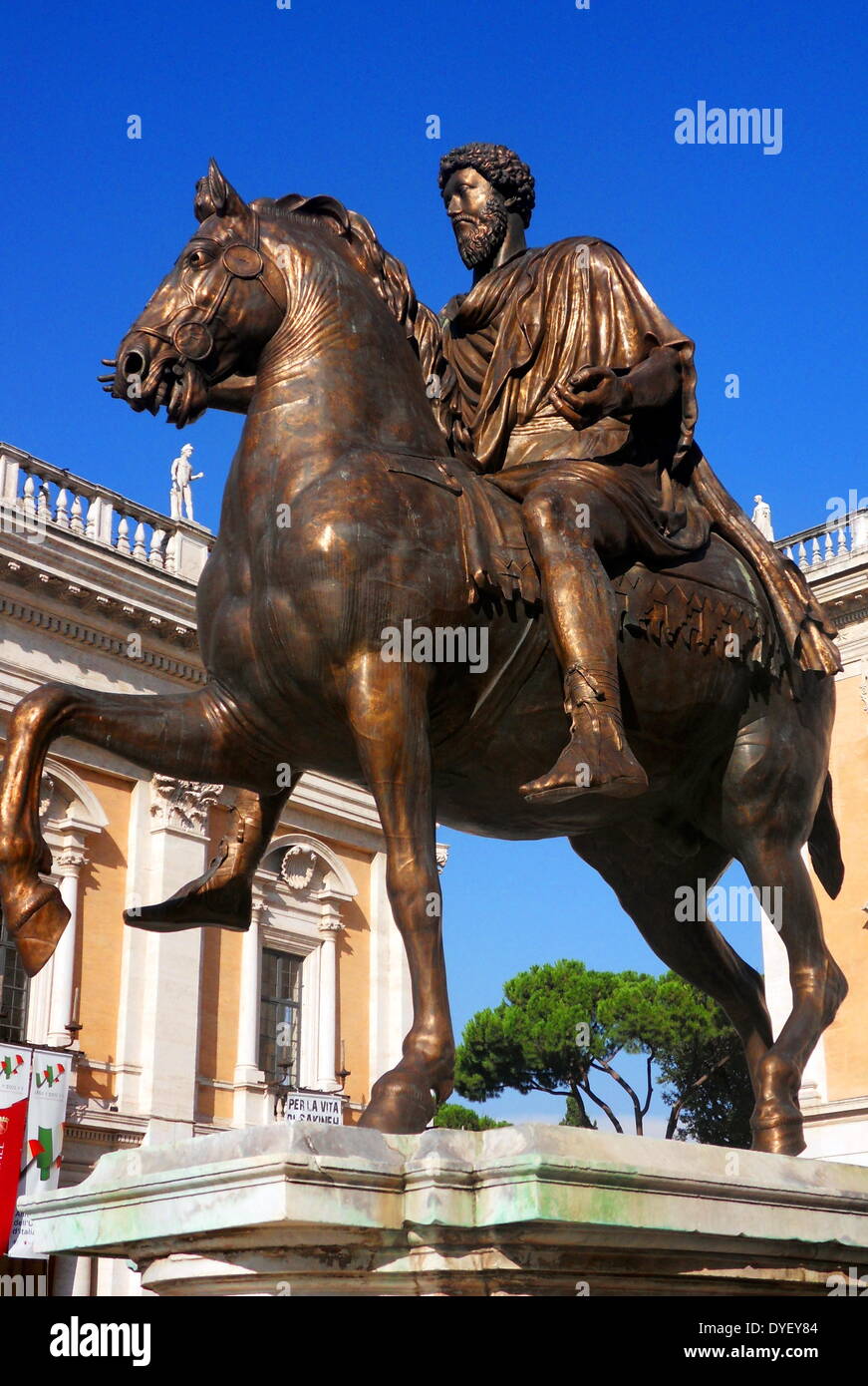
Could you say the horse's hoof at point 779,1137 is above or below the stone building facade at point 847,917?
below

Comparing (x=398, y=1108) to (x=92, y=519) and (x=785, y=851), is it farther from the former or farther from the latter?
(x=92, y=519)

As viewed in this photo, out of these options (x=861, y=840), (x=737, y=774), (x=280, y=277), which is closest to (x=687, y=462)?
(x=737, y=774)

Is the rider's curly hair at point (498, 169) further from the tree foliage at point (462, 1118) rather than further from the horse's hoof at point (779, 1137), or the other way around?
the tree foliage at point (462, 1118)

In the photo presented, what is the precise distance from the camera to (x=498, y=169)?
5156 millimetres

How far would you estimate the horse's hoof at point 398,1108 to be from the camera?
3.78 metres

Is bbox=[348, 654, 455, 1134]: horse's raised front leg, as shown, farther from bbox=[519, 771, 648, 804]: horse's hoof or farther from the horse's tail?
the horse's tail

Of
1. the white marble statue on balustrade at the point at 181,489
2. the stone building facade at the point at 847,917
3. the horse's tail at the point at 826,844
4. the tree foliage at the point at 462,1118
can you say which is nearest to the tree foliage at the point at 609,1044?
the tree foliage at the point at 462,1118

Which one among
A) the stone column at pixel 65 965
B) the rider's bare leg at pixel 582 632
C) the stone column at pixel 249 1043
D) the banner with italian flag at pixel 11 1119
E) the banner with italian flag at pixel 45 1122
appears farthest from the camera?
the stone column at pixel 249 1043

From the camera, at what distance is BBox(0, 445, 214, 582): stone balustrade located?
21.1 metres

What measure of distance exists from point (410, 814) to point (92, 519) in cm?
1910

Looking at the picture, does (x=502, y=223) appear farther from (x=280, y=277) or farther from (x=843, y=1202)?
(x=843, y=1202)

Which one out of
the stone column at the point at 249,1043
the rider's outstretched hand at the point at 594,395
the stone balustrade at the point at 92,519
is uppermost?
the stone balustrade at the point at 92,519

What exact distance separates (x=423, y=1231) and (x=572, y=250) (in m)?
2.88

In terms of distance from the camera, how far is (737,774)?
187 inches
